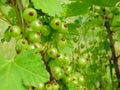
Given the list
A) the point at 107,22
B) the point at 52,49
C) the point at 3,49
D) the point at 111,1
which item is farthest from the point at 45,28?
the point at 3,49

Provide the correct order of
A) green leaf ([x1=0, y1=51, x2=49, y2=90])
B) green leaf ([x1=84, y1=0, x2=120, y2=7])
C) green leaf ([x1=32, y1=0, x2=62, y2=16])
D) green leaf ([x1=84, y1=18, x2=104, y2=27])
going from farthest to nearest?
green leaf ([x1=84, y1=18, x2=104, y2=27]) → green leaf ([x1=84, y1=0, x2=120, y2=7]) → green leaf ([x1=32, y1=0, x2=62, y2=16]) → green leaf ([x1=0, y1=51, x2=49, y2=90])

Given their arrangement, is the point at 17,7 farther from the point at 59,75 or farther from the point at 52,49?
the point at 59,75

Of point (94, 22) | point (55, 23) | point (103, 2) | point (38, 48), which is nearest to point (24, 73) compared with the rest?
point (38, 48)

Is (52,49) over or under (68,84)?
over

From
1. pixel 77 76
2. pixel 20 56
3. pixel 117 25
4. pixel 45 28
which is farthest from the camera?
pixel 117 25

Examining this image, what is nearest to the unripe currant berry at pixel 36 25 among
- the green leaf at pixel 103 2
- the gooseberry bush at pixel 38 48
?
the gooseberry bush at pixel 38 48

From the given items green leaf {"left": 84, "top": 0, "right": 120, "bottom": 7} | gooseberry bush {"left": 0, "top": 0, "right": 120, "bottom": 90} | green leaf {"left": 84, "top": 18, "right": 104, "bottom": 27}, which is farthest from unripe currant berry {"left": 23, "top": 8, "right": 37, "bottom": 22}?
green leaf {"left": 84, "top": 18, "right": 104, "bottom": 27}

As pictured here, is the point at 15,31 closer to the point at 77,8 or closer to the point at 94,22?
the point at 77,8

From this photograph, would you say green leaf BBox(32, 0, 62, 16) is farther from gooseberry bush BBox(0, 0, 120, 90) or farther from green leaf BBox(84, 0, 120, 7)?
green leaf BBox(84, 0, 120, 7)
